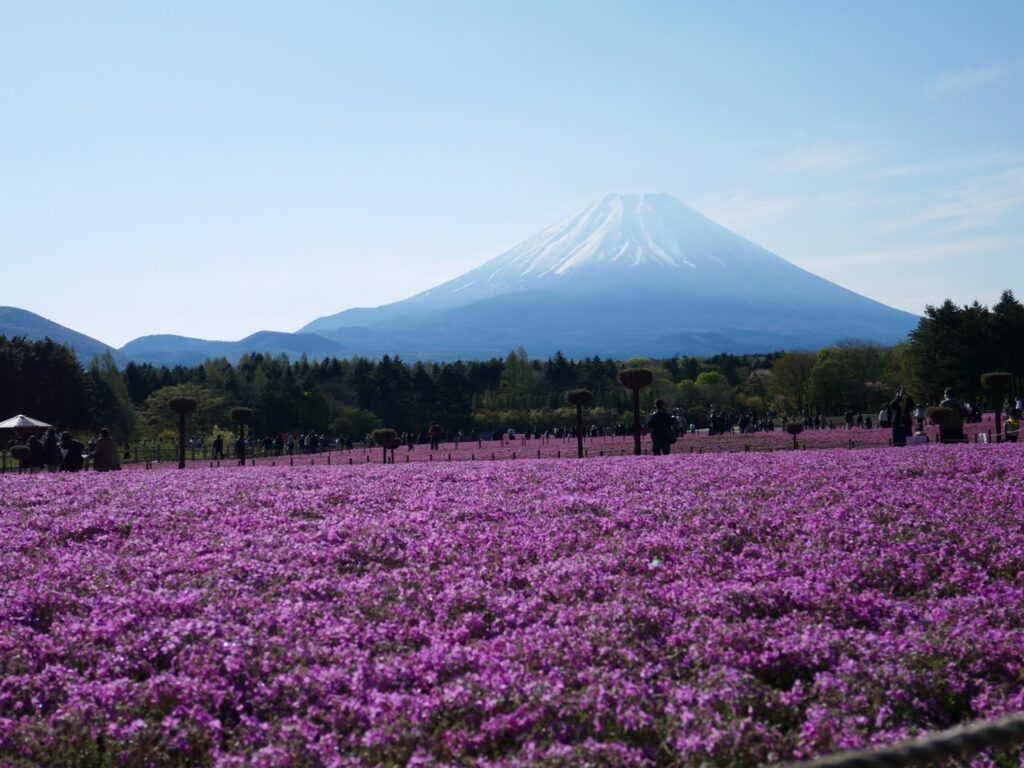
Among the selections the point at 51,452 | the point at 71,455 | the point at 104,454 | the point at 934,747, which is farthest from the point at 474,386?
the point at 934,747

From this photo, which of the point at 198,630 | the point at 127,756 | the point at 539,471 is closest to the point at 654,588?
the point at 198,630

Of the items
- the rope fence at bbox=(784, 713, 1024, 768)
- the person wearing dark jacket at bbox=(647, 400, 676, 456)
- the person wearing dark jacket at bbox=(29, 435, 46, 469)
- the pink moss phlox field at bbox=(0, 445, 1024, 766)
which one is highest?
the person wearing dark jacket at bbox=(647, 400, 676, 456)

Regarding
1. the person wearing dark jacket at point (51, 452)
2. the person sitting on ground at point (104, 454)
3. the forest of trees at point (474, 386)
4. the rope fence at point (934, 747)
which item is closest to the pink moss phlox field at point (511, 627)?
the rope fence at point (934, 747)

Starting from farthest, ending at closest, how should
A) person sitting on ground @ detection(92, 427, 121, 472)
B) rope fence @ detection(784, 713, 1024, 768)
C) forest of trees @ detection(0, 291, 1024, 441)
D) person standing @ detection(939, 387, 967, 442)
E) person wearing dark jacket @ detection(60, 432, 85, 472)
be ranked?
forest of trees @ detection(0, 291, 1024, 441) < person wearing dark jacket @ detection(60, 432, 85, 472) < person standing @ detection(939, 387, 967, 442) < person sitting on ground @ detection(92, 427, 121, 472) < rope fence @ detection(784, 713, 1024, 768)

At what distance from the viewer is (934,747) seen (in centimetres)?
285

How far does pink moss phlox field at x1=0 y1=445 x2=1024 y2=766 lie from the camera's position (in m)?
6.33

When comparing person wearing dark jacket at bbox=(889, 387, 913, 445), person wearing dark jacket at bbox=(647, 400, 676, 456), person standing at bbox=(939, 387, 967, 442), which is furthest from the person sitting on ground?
person standing at bbox=(939, 387, 967, 442)

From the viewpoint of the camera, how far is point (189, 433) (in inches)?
4090

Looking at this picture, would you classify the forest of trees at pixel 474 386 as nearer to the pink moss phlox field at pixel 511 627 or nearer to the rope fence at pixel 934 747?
the pink moss phlox field at pixel 511 627

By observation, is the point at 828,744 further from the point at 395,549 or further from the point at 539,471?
the point at 539,471

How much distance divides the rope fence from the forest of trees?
9426 cm

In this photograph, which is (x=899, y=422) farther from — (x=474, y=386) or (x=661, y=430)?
(x=474, y=386)

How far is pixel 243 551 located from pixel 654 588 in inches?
188

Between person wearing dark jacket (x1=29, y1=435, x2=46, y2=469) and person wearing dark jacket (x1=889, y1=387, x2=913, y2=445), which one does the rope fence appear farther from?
person wearing dark jacket (x1=29, y1=435, x2=46, y2=469)
